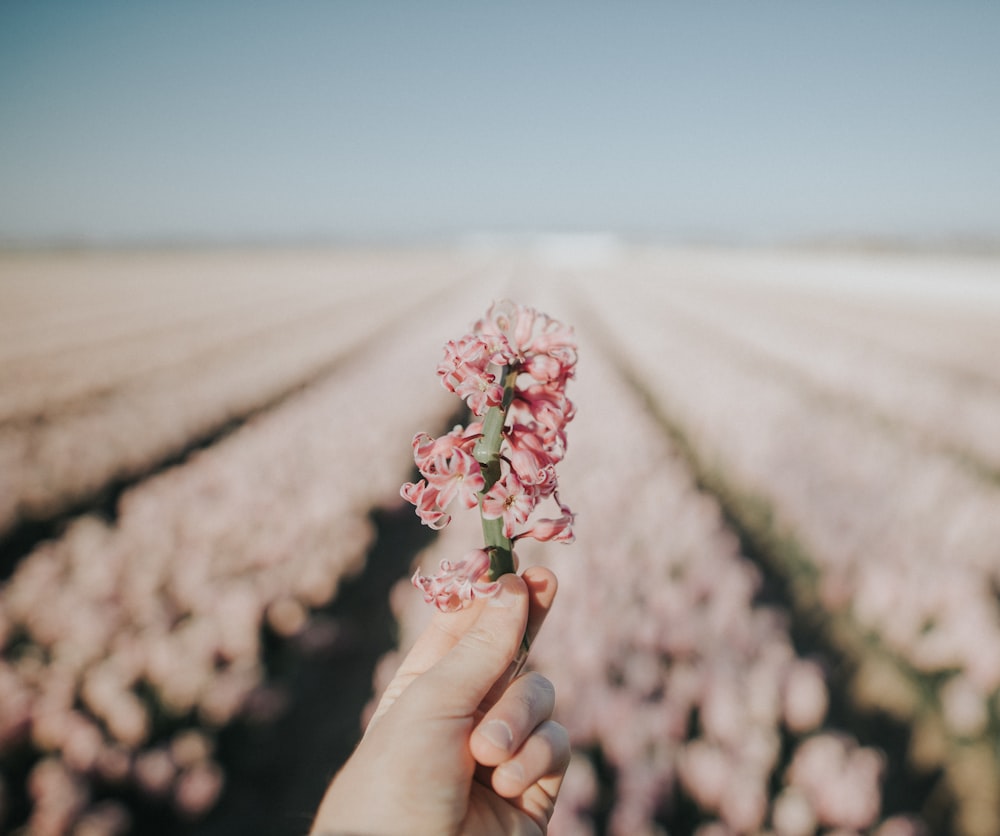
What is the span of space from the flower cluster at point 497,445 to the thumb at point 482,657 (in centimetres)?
9

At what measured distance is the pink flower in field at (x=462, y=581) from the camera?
1345 mm

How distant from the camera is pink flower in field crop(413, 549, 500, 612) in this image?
134 cm

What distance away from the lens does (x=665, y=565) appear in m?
4.51

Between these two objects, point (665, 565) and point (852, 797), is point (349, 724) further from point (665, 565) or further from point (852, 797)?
point (852, 797)

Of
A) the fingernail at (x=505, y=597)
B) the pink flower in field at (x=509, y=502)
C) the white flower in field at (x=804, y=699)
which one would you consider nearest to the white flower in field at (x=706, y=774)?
the white flower in field at (x=804, y=699)

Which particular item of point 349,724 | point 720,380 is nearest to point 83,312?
point 720,380

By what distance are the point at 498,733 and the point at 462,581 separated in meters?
0.41

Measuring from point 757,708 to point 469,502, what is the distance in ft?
8.97

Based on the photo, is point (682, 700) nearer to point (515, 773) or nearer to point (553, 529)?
point (515, 773)

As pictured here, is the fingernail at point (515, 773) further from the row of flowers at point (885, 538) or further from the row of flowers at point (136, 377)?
the row of flowers at point (136, 377)

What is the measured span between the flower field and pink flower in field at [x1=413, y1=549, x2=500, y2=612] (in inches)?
48.1

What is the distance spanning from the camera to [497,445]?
1233 millimetres

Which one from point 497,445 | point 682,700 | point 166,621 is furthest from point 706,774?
point 166,621

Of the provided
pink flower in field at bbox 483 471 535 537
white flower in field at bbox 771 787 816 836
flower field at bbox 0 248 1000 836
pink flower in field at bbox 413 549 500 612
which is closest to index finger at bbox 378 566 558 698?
pink flower in field at bbox 413 549 500 612
